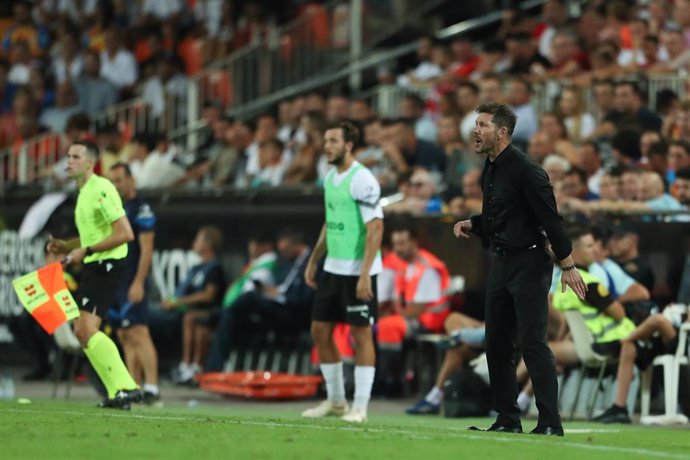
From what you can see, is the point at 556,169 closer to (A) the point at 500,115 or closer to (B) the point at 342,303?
(B) the point at 342,303

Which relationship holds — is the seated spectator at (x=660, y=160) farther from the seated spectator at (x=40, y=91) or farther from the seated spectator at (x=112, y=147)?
the seated spectator at (x=40, y=91)

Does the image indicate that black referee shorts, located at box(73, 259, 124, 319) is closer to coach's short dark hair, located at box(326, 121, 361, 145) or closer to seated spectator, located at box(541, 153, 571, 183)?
coach's short dark hair, located at box(326, 121, 361, 145)

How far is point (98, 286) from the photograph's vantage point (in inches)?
516

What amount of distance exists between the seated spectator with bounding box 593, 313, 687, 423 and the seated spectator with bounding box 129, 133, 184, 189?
28.7 ft

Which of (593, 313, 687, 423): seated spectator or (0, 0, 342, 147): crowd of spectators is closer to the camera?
(593, 313, 687, 423): seated spectator

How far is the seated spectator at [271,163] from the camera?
2012 cm

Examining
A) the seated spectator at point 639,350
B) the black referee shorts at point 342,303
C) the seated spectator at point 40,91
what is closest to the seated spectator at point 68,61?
the seated spectator at point 40,91

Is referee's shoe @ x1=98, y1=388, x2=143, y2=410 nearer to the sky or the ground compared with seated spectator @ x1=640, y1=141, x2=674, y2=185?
nearer to the ground

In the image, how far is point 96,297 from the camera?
13086mm

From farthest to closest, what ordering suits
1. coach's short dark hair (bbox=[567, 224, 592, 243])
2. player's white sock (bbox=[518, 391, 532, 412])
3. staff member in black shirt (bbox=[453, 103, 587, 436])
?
player's white sock (bbox=[518, 391, 532, 412])
coach's short dark hair (bbox=[567, 224, 592, 243])
staff member in black shirt (bbox=[453, 103, 587, 436])

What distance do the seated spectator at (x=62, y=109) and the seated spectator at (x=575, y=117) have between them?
10110mm

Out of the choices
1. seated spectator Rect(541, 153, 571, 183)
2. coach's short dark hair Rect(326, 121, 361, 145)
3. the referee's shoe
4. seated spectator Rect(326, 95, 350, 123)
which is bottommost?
the referee's shoe

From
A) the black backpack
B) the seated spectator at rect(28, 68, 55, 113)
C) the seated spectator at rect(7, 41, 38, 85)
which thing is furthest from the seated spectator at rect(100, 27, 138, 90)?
the black backpack

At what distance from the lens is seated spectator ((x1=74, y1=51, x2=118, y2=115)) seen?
84.8 feet
